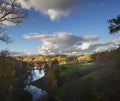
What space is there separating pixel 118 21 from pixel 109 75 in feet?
39.8

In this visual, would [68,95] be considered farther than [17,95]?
Yes

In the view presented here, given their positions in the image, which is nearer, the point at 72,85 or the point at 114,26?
the point at 114,26

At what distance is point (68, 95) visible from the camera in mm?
75875

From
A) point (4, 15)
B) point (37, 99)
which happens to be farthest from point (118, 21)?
point (37, 99)

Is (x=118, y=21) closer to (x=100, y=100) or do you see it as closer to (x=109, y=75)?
(x=109, y=75)

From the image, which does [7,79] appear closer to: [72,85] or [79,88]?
[79,88]

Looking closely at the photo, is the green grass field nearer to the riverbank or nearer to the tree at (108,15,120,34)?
the riverbank

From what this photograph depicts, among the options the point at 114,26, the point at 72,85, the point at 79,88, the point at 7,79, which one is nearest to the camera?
the point at 114,26

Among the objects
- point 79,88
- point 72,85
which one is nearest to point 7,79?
point 79,88

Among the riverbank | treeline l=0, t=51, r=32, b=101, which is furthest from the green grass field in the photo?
treeline l=0, t=51, r=32, b=101

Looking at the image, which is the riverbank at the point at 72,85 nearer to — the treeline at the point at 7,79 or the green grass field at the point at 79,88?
the green grass field at the point at 79,88

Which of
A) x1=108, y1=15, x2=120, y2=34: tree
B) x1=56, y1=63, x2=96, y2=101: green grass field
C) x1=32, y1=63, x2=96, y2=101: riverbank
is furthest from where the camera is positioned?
x1=32, y1=63, x2=96, y2=101: riverbank

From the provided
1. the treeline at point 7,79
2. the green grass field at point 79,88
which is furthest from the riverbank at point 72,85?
the treeline at point 7,79

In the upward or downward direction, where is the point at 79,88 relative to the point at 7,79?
downward
